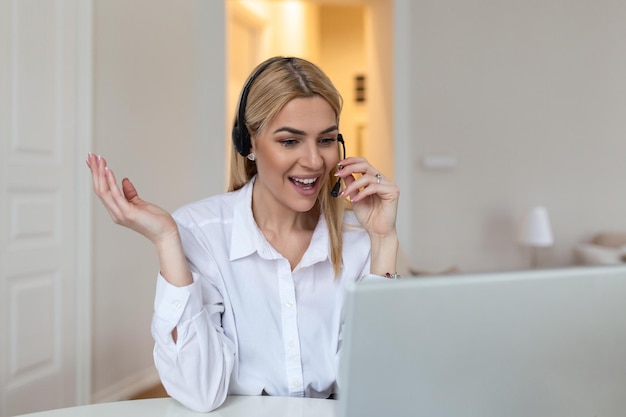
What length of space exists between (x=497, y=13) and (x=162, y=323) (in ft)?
14.3

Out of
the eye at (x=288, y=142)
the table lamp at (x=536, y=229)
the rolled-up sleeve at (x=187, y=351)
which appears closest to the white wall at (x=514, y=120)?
the table lamp at (x=536, y=229)

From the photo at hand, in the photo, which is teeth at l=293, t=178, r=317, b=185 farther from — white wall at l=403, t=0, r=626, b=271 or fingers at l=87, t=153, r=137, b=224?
white wall at l=403, t=0, r=626, b=271

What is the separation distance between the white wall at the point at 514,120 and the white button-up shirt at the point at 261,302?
3408mm

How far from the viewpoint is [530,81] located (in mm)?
4754

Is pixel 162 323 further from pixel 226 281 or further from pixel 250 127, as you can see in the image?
pixel 250 127

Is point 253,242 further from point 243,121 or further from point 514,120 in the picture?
point 514,120

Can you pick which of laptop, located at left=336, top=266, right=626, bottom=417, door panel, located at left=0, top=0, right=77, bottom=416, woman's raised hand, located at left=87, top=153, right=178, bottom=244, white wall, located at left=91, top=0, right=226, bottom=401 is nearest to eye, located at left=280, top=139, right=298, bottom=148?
woman's raised hand, located at left=87, top=153, right=178, bottom=244

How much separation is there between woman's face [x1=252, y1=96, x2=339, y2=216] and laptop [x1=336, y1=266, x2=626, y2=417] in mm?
682

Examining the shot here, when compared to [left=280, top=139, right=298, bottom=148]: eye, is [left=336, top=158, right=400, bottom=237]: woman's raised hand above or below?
below

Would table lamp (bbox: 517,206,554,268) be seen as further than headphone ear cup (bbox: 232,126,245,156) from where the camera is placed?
Yes

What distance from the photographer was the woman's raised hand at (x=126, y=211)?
1.12 metres

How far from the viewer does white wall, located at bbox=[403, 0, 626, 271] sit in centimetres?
470

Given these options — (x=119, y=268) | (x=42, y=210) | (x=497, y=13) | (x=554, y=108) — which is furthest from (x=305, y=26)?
(x=42, y=210)

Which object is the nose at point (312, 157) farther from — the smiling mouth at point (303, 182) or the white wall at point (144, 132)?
the white wall at point (144, 132)
